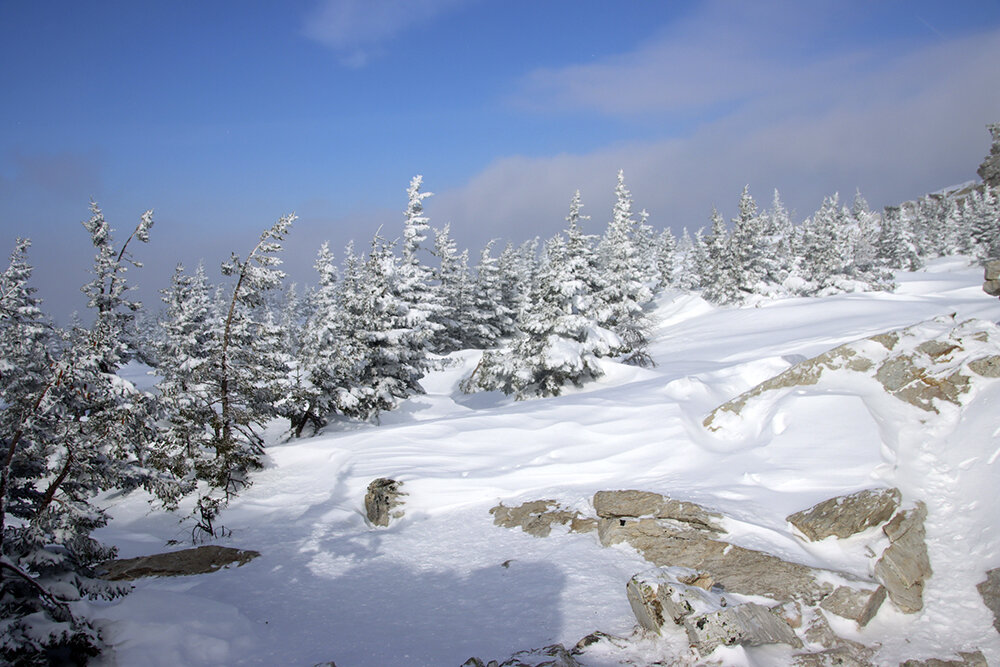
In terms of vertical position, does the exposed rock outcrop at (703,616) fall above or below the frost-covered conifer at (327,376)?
below

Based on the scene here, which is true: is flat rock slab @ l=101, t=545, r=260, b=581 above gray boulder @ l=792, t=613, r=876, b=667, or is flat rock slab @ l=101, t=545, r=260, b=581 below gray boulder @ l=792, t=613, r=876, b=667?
above

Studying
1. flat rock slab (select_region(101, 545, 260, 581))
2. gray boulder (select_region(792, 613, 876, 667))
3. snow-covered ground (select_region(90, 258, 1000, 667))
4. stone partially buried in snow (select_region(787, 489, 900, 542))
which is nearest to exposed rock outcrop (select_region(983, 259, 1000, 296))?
snow-covered ground (select_region(90, 258, 1000, 667))

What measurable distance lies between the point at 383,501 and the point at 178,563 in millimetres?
4223

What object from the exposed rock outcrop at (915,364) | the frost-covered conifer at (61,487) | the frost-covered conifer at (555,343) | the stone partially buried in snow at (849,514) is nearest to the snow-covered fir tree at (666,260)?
the frost-covered conifer at (555,343)

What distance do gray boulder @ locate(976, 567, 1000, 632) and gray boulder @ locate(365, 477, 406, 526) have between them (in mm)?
10255

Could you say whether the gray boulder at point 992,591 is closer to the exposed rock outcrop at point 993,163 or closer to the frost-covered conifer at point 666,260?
the exposed rock outcrop at point 993,163

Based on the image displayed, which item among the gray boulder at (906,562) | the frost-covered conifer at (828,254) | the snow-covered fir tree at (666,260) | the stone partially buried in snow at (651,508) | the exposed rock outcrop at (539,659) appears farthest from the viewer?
the snow-covered fir tree at (666,260)

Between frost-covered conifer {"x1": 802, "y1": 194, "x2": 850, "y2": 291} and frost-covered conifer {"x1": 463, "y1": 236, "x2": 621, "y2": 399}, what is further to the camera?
frost-covered conifer {"x1": 802, "y1": 194, "x2": 850, "y2": 291}

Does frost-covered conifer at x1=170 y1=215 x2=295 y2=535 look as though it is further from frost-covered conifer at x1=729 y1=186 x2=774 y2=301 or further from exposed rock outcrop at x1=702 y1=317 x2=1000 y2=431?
frost-covered conifer at x1=729 y1=186 x2=774 y2=301

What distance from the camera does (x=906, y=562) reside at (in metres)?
7.49

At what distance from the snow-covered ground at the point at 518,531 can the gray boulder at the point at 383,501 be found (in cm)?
31

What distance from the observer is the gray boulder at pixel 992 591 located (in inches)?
257

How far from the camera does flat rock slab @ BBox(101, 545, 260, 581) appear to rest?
32.2 feet

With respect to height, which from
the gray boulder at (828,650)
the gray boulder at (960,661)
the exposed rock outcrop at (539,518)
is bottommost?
the gray boulder at (960,661)
